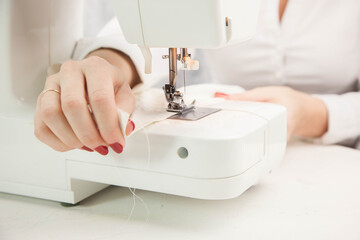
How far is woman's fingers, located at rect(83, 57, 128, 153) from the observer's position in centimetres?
56

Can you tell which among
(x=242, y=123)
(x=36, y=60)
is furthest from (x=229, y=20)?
(x=36, y=60)

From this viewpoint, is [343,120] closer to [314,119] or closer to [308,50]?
[314,119]

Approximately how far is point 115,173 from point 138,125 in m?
0.08

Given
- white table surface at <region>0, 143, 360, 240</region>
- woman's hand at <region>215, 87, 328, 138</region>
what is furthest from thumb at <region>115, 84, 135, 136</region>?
woman's hand at <region>215, 87, 328, 138</region>

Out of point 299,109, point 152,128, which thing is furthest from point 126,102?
point 299,109

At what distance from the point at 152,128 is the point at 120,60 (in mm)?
278

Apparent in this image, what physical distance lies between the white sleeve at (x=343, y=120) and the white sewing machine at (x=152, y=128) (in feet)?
1.01

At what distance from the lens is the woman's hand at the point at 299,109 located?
92 centimetres

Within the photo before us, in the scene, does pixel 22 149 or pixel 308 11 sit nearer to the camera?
pixel 22 149

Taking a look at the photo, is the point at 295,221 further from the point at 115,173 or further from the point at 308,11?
the point at 308,11

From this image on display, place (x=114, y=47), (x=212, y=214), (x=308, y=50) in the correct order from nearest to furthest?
1. (x=212, y=214)
2. (x=114, y=47)
3. (x=308, y=50)

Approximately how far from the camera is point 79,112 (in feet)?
1.82

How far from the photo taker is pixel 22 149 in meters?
0.72

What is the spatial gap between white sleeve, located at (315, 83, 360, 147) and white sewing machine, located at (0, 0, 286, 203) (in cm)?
31
